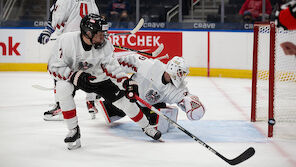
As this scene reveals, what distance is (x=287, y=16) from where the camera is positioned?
7.55 ft

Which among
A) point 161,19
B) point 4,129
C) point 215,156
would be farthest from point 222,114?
point 161,19

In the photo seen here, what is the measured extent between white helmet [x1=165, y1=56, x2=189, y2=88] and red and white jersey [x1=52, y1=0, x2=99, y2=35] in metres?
0.94

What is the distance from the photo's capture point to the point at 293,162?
9.65 feet

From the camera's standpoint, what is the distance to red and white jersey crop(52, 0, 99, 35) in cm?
404

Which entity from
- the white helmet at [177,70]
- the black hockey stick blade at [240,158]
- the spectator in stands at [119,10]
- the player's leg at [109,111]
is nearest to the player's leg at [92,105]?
the player's leg at [109,111]

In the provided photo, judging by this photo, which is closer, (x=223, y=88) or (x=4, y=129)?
(x=4, y=129)

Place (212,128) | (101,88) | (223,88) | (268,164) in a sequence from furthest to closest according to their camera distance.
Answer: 1. (223,88)
2. (212,128)
3. (101,88)
4. (268,164)

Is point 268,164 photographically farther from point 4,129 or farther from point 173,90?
point 4,129

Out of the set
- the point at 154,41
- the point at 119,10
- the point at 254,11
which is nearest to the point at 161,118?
the point at 154,41

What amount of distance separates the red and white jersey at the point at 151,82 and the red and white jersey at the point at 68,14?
0.61 metres

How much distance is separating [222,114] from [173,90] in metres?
0.99

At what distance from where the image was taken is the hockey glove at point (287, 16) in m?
2.28

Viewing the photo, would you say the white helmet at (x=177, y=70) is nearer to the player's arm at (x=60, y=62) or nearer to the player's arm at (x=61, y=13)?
the player's arm at (x=60, y=62)

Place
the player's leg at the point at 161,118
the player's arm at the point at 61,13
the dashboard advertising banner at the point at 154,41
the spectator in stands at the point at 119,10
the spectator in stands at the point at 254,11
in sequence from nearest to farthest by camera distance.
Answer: the player's leg at the point at 161,118, the player's arm at the point at 61,13, the spectator in stands at the point at 254,11, the dashboard advertising banner at the point at 154,41, the spectator in stands at the point at 119,10
